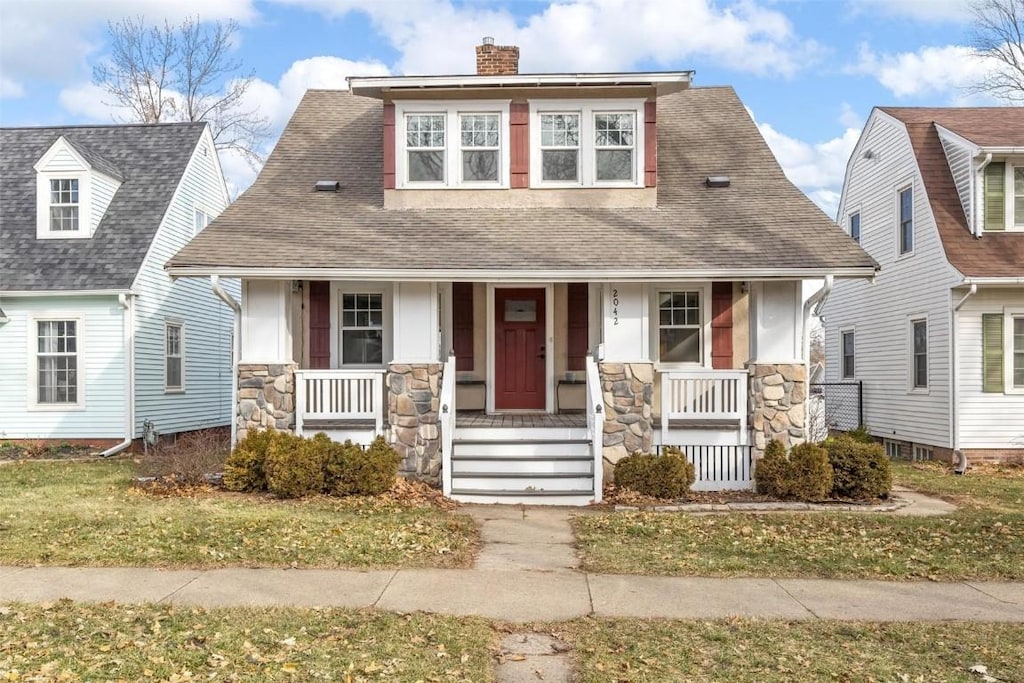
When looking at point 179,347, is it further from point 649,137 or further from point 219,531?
point 649,137

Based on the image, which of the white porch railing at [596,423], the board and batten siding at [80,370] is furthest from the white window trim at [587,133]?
the board and batten siding at [80,370]

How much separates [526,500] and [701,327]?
389cm

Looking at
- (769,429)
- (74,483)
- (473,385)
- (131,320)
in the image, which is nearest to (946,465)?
(769,429)

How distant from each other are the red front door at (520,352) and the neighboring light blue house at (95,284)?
23.7 ft

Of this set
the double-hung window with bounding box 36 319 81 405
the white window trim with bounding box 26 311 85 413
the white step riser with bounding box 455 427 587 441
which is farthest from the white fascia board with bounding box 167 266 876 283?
the double-hung window with bounding box 36 319 81 405

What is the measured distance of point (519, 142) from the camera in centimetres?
1242

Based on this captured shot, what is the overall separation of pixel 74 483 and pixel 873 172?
53.4 feet

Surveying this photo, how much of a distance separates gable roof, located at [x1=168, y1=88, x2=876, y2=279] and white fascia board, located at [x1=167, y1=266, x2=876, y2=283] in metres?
0.04

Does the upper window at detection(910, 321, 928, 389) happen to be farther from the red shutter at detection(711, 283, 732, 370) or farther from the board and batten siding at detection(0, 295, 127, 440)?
the board and batten siding at detection(0, 295, 127, 440)

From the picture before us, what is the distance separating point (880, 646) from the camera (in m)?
5.20

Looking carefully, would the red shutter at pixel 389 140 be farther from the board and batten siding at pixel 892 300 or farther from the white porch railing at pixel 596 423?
the board and batten siding at pixel 892 300

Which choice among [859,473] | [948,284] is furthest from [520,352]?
[948,284]

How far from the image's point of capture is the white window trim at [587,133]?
12.3 metres

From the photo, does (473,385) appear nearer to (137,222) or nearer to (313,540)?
(313,540)
